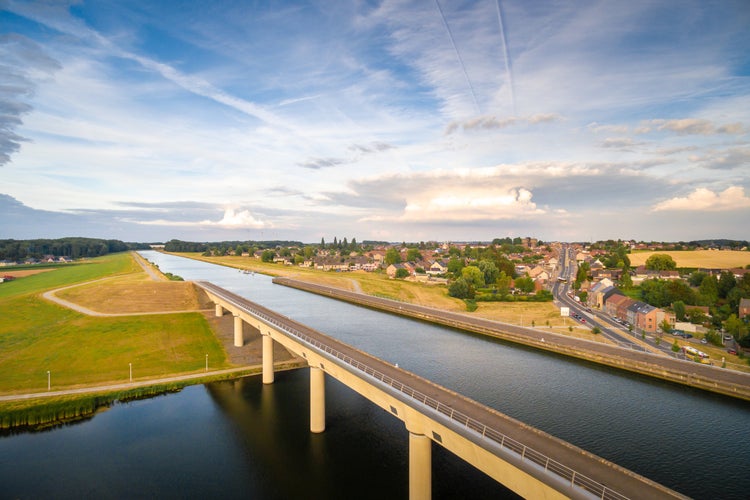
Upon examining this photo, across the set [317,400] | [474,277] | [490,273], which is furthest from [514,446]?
[490,273]

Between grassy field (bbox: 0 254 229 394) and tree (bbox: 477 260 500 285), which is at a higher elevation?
tree (bbox: 477 260 500 285)

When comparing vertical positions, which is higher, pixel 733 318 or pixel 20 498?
pixel 733 318

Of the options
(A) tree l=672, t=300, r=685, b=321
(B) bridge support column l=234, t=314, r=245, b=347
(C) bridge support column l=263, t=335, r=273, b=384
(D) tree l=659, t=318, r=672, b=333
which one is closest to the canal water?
(C) bridge support column l=263, t=335, r=273, b=384

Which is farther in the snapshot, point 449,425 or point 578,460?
point 449,425

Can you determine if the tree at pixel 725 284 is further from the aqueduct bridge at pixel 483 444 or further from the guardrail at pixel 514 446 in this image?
the guardrail at pixel 514 446

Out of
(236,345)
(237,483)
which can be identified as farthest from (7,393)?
(237,483)

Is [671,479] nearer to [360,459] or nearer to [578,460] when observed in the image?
[578,460]

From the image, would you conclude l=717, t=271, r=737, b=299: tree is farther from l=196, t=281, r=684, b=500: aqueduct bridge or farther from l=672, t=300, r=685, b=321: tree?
l=196, t=281, r=684, b=500: aqueduct bridge
